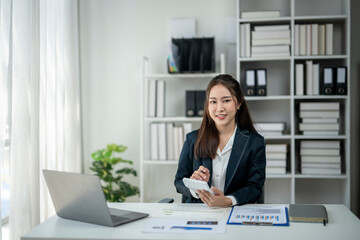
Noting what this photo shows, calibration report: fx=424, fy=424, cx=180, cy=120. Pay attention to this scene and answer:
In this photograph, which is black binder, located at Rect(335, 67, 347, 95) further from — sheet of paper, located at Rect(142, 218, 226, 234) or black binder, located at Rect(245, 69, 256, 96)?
sheet of paper, located at Rect(142, 218, 226, 234)

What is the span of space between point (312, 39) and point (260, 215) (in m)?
2.22

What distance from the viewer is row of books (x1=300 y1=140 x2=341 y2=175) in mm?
3566

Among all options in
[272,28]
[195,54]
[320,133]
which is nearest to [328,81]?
[320,133]

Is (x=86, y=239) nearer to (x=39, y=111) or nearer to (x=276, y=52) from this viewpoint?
(x=39, y=111)

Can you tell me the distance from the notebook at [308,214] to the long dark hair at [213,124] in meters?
0.61

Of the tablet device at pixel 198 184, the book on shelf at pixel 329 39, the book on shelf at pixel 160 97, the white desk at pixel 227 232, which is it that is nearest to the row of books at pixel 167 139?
the book on shelf at pixel 160 97

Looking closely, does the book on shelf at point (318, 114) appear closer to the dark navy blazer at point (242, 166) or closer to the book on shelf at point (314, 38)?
the book on shelf at point (314, 38)

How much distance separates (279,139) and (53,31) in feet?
7.16

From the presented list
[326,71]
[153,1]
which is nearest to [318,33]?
[326,71]

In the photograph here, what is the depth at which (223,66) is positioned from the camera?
3672mm

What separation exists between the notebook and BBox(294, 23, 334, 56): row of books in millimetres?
2036

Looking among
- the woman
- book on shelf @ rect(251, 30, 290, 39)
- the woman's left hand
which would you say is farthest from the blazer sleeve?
book on shelf @ rect(251, 30, 290, 39)

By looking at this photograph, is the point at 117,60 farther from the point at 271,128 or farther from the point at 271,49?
the point at 271,128

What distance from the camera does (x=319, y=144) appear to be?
11.8 ft
